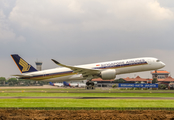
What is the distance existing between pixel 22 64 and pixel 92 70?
16.5 meters

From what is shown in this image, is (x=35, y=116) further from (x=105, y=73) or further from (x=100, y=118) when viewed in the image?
(x=105, y=73)

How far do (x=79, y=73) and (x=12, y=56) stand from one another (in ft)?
53.6

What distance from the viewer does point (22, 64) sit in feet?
157

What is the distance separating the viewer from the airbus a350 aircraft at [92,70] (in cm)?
4328

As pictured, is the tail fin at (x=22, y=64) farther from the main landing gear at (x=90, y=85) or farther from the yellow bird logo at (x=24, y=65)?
the main landing gear at (x=90, y=85)

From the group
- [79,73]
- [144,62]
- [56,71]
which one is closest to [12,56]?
[56,71]

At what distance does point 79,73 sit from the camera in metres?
44.6

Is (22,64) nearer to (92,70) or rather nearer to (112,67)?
(92,70)

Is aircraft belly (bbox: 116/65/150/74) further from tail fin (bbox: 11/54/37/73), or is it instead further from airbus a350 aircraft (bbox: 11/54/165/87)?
tail fin (bbox: 11/54/37/73)

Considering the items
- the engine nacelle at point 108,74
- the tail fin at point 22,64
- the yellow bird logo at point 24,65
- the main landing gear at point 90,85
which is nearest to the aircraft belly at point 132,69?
the engine nacelle at point 108,74

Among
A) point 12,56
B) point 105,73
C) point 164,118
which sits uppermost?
point 12,56

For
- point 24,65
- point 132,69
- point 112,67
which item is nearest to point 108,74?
point 112,67

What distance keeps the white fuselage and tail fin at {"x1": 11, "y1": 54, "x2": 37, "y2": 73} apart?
1233 millimetres

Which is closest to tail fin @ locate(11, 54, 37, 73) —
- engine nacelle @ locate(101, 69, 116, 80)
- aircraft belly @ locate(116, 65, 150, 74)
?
engine nacelle @ locate(101, 69, 116, 80)
